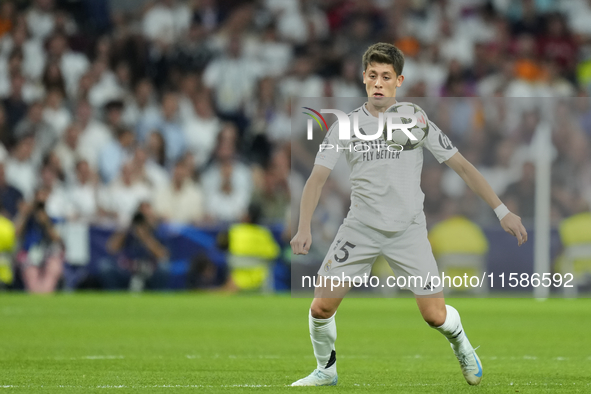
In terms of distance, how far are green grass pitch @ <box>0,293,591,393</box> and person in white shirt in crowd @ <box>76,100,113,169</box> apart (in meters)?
2.77

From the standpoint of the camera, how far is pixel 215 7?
2033 cm

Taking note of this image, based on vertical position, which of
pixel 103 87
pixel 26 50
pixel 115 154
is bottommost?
pixel 115 154

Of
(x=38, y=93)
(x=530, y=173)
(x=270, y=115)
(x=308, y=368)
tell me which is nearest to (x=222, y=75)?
(x=270, y=115)

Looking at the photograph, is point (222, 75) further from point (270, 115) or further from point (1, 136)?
point (1, 136)

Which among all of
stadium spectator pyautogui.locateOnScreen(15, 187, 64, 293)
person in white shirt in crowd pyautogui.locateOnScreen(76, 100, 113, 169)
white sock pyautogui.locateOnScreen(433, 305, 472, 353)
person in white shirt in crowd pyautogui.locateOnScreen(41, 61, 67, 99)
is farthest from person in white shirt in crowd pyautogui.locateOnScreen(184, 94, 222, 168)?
white sock pyautogui.locateOnScreen(433, 305, 472, 353)

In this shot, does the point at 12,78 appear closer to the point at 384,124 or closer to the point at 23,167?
the point at 23,167

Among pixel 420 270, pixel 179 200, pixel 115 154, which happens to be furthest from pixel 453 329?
pixel 115 154

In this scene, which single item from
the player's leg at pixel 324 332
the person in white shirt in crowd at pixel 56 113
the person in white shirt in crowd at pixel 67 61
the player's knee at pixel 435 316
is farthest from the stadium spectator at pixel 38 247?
the player's knee at pixel 435 316

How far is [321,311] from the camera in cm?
616

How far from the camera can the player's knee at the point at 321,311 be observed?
242 inches

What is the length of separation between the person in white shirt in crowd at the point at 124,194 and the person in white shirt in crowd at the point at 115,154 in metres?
0.45

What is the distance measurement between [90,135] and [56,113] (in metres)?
0.74

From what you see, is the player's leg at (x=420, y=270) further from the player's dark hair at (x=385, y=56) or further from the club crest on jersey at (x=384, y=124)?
the player's dark hair at (x=385, y=56)

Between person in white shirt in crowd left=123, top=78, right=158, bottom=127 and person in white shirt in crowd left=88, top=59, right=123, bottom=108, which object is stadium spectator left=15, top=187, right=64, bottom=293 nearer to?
person in white shirt in crowd left=123, top=78, right=158, bottom=127
